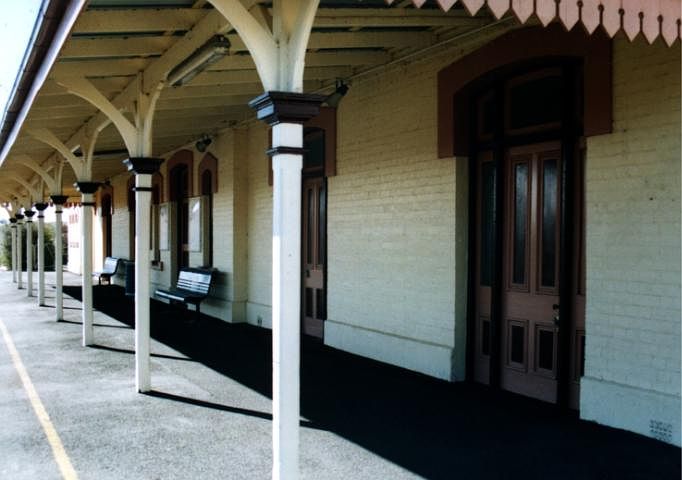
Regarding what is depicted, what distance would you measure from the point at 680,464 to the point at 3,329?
10.5 m

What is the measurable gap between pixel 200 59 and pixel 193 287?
7.27 metres

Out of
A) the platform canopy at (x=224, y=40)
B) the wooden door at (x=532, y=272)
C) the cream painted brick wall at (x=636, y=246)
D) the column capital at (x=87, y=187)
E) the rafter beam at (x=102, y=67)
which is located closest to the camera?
the platform canopy at (x=224, y=40)

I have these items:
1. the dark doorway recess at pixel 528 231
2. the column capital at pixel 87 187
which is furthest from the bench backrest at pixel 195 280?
the dark doorway recess at pixel 528 231

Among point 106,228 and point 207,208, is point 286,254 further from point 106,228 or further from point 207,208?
point 106,228

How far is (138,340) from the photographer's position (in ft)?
22.5

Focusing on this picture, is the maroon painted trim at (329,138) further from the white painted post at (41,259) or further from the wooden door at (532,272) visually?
the white painted post at (41,259)

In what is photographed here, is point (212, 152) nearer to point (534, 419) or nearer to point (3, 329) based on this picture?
point (3, 329)

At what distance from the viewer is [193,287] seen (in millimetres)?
12648

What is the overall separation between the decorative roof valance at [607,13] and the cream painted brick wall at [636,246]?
134 cm

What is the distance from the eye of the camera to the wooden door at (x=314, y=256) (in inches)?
379

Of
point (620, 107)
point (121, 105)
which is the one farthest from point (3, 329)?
point (620, 107)

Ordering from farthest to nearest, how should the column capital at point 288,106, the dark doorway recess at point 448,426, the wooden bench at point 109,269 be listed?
the wooden bench at point 109,269, the dark doorway recess at point 448,426, the column capital at point 288,106

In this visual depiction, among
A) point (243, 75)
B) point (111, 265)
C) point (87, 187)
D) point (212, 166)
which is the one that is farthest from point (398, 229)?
point (111, 265)

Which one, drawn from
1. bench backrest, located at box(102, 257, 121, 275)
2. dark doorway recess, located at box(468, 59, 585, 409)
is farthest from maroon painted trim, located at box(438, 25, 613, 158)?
bench backrest, located at box(102, 257, 121, 275)
